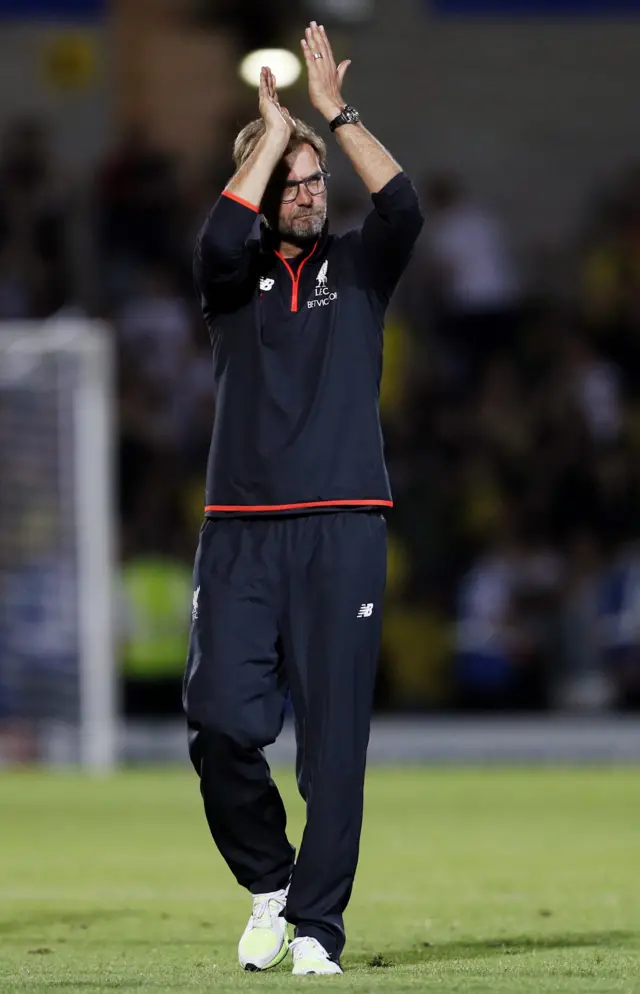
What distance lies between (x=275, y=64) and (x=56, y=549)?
12.1ft

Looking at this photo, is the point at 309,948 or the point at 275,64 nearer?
the point at 309,948

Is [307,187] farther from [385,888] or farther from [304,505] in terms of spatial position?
[385,888]

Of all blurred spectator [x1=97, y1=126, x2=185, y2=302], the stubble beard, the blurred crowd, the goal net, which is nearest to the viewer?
the stubble beard

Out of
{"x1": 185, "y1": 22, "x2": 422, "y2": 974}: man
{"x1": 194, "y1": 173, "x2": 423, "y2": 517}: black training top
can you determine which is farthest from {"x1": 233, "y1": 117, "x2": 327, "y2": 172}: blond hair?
{"x1": 194, "y1": 173, "x2": 423, "y2": 517}: black training top

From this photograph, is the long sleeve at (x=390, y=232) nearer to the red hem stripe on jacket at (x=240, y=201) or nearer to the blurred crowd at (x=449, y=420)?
the red hem stripe on jacket at (x=240, y=201)

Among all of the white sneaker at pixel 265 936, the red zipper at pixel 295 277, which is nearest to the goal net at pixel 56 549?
the white sneaker at pixel 265 936

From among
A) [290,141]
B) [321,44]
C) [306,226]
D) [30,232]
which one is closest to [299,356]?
[306,226]

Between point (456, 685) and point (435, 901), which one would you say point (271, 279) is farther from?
point (456, 685)

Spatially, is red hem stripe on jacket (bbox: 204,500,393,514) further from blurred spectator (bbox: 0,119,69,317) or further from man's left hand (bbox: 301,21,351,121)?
blurred spectator (bbox: 0,119,69,317)

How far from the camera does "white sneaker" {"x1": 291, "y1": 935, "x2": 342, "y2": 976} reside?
5.41 m

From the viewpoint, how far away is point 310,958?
5441mm

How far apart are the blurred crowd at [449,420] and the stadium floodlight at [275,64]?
0.91 m

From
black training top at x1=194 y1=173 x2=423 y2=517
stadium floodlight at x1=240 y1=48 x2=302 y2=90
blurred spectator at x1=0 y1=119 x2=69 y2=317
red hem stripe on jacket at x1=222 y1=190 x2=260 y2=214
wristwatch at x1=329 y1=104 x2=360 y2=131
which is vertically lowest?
black training top at x1=194 y1=173 x2=423 y2=517

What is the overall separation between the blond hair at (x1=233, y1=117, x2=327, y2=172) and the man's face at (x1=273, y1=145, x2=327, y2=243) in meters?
0.02
